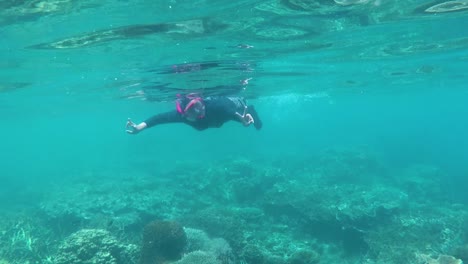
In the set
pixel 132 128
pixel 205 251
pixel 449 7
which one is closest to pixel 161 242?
pixel 205 251

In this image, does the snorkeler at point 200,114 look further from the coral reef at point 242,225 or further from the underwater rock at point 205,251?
the underwater rock at point 205,251

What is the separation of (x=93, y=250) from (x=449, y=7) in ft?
49.0

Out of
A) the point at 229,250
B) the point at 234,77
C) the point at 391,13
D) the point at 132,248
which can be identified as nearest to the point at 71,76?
the point at 234,77

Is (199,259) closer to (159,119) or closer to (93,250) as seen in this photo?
(93,250)

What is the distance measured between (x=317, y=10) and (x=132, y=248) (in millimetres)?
10038

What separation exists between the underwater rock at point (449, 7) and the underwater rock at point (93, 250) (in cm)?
1362

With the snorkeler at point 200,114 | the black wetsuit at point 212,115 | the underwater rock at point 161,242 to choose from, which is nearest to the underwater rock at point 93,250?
the underwater rock at point 161,242

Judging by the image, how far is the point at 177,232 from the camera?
433 inches

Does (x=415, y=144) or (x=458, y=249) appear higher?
(x=458, y=249)

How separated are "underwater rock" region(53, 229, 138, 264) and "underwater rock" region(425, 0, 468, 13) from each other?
13625 millimetres

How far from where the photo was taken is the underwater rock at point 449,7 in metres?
13.2

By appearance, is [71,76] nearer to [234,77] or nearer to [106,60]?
[106,60]

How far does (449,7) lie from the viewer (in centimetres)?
1366

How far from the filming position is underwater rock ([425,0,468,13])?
1320cm
